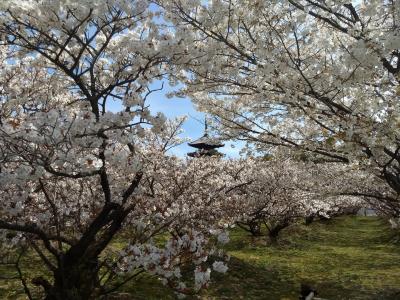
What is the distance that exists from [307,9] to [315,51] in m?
1.37

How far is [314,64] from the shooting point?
6508mm

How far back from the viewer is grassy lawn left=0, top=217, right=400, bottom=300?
1076 cm

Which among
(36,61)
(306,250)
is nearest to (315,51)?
(36,61)

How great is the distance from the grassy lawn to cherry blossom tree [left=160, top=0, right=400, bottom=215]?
206 inches

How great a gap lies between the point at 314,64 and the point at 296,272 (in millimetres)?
8961

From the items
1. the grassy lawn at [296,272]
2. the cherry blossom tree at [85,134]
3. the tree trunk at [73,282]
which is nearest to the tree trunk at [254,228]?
the grassy lawn at [296,272]

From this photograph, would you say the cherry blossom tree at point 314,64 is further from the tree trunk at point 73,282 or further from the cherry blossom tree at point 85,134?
the tree trunk at point 73,282

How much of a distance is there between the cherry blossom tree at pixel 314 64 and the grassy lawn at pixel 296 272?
522 centimetres

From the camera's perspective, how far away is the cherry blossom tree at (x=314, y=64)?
5.39 m

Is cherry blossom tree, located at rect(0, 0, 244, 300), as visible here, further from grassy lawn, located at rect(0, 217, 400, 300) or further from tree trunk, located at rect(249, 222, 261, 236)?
tree trunk, located at rect(249, 222, 261, 236)

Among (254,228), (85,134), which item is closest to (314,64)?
(85,134)

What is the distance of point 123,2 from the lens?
18.3 ft

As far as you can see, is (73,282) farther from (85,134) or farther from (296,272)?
(296,272)

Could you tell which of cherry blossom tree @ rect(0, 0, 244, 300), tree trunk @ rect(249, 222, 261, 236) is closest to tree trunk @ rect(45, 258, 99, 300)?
cherry blossom tree @ rect(0, 0, 244, 300)
